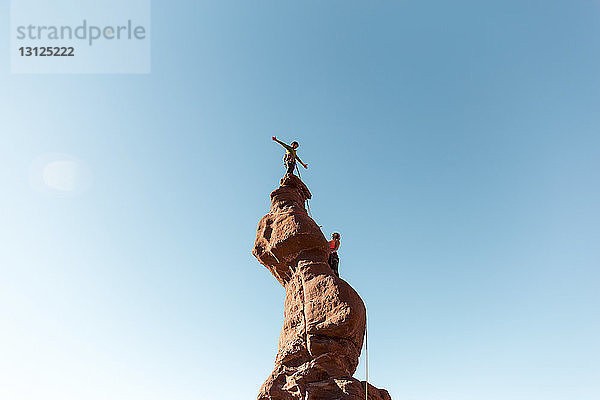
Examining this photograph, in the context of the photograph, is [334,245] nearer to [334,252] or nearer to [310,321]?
[334,252]

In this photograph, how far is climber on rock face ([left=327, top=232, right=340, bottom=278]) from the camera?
44.1 ft

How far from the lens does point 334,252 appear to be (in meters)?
13.8

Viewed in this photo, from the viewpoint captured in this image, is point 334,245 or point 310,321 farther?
point 334,245

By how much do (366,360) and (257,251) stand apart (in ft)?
16.5

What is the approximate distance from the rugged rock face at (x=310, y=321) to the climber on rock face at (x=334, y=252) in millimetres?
1603

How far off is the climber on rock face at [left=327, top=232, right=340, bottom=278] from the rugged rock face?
1.60 metres

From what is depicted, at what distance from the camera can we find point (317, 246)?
11773 mm

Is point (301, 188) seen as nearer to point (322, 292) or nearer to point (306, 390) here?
point (322, 292)

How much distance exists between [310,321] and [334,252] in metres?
3.91

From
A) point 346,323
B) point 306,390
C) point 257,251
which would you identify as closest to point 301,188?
point 257,251

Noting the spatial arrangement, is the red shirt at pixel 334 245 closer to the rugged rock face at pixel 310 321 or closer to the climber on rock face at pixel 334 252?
the climber on rock face at pixel 334 252

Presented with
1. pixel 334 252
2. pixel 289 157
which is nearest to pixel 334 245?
pixel 334 252

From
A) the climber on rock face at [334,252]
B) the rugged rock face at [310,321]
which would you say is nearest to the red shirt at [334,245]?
the climber on rock face at [334,252]

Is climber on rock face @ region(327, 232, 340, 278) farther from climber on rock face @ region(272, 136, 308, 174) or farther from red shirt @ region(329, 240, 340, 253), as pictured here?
climber on rock face @ region(272, 136, 308, 174)
